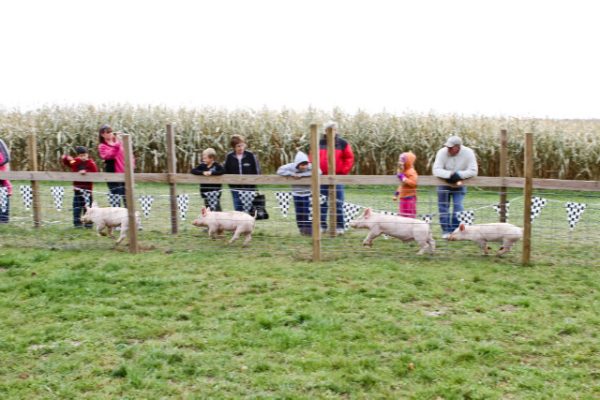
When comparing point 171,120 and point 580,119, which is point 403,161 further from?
point 580,119

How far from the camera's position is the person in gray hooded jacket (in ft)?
34.2

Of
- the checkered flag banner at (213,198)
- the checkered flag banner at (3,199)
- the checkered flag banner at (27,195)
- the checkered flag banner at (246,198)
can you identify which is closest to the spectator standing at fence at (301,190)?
the checkered flag banner at (246,198)

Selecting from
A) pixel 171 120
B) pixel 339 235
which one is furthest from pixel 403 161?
pixel 171 120

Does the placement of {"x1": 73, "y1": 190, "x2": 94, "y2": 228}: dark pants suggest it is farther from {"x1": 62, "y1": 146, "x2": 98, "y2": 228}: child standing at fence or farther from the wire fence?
the wire fence

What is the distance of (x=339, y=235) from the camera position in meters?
11.2

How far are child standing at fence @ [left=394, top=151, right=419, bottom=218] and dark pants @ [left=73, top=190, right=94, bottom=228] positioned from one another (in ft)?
18.0

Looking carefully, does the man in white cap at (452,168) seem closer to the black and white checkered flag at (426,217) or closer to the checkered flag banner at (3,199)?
the black and white checkered flag at (426,217)

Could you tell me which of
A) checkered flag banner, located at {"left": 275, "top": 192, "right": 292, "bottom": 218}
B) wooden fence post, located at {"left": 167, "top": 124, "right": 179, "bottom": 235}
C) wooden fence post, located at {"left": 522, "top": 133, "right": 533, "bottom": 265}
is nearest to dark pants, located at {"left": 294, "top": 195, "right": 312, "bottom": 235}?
checkered flag banner, located at {"left": 275, "top": 192, "right": 292, "bottom": 218}

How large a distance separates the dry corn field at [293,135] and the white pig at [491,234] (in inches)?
450

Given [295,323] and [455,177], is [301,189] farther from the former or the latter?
[295,323]

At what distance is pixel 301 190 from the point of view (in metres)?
10.7

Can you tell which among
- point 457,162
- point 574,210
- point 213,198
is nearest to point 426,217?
point 457,162

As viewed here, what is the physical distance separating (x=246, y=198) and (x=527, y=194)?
Result: 15.1ft

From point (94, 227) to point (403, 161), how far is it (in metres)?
5.53
